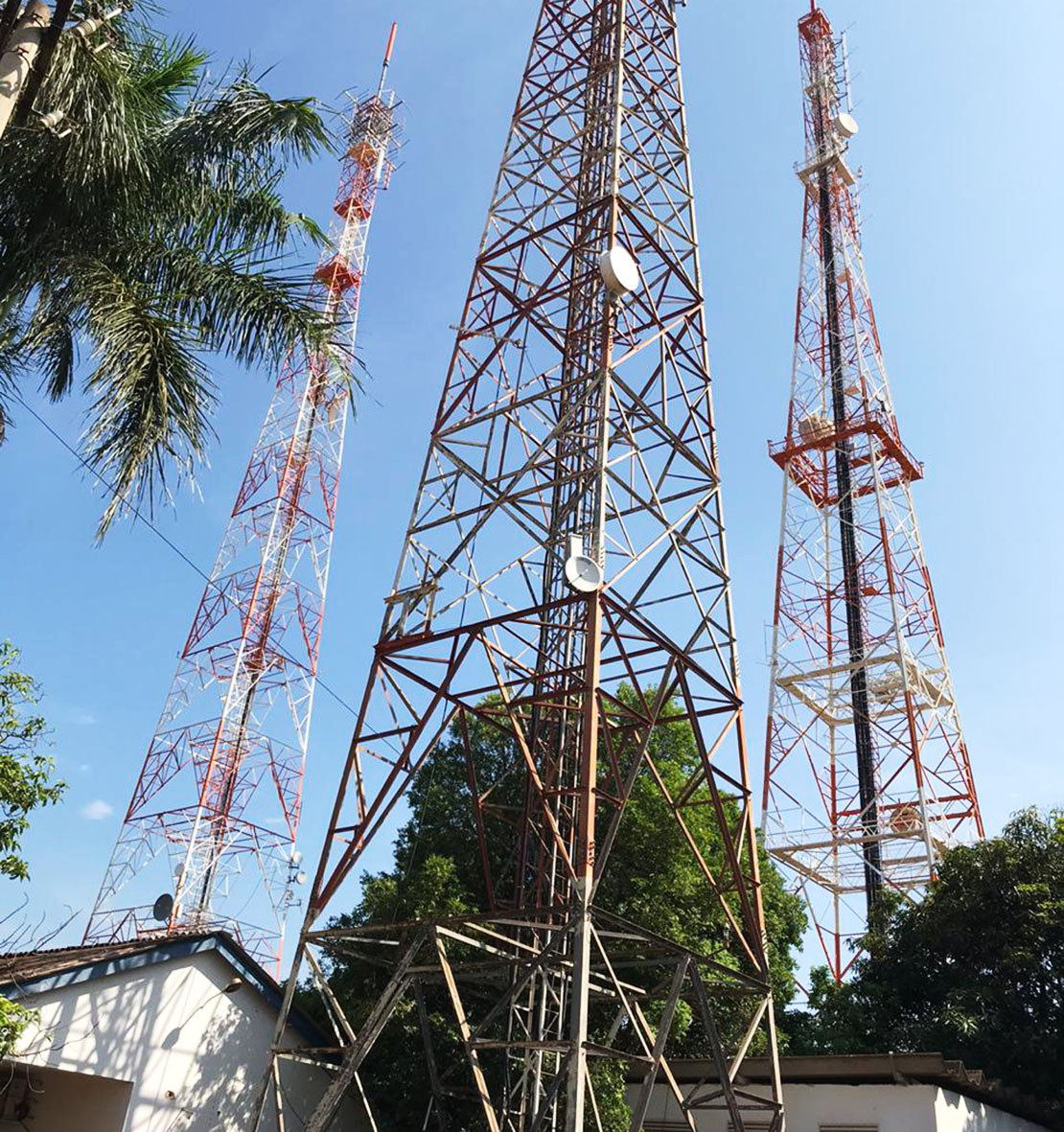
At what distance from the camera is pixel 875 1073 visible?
12.4m

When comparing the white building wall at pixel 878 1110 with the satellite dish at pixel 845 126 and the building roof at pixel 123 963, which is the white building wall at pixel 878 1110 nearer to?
the building roof at pixel 123 963

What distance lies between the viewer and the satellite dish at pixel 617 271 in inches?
516

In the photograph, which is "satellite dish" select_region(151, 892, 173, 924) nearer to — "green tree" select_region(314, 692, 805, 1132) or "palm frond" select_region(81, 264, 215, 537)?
"green tree" select_region(314, 692, 805, 1132)

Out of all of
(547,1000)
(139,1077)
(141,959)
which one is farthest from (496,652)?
(139,1077)

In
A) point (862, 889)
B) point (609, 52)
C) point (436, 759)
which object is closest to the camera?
point (609, 52)

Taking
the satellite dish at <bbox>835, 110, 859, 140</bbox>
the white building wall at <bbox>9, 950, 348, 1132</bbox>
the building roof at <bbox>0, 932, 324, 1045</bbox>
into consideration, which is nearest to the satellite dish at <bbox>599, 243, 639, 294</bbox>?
the building roof at <bbox>0, 932, 324, 1045</bbox>

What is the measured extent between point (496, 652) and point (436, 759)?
7493 mm

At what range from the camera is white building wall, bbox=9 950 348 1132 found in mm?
11180

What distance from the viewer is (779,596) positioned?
27844 millimetres

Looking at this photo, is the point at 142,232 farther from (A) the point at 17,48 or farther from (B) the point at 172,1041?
(B) the point at 172,1041

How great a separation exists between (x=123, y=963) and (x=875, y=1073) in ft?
28.6

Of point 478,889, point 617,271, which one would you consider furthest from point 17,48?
point 478,889

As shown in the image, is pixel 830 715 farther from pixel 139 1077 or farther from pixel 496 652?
pixel 139 1077

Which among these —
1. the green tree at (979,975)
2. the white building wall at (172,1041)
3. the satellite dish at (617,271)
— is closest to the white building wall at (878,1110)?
the green tree at (979,975)
